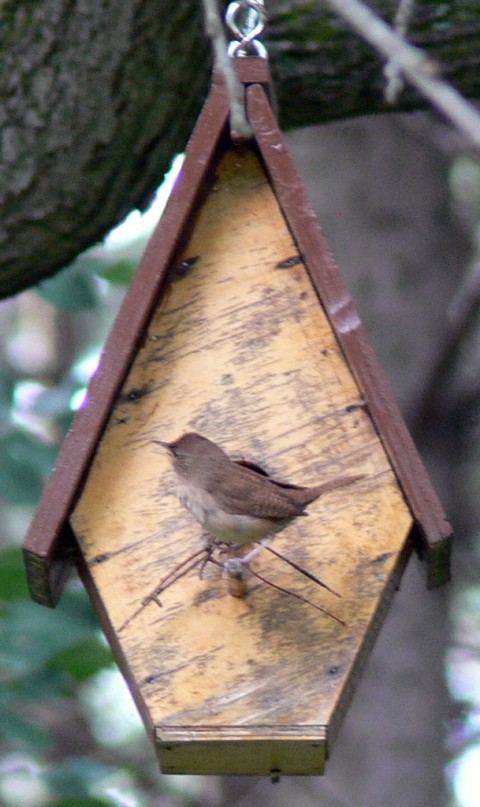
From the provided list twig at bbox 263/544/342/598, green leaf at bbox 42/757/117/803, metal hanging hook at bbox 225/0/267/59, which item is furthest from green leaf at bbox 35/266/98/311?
twig at bbox 263/544/342/598

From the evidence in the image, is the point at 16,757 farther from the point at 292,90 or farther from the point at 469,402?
the point at 292,90

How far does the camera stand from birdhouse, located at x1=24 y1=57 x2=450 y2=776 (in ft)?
5.76

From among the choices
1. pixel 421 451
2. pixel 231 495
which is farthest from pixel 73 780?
pixel 421 451

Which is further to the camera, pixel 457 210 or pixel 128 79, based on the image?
pixel 457 210

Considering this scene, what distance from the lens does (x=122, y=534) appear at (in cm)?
195

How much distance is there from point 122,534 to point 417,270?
7.33ft

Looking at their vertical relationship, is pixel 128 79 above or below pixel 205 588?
above

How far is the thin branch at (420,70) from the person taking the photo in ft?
2.89

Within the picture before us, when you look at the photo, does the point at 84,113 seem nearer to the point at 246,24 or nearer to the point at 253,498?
the point at 246,24

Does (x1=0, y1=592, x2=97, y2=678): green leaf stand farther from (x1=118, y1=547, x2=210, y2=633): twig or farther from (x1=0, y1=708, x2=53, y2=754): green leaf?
(x1=118, y1=547, x2=210, y2=633): twig

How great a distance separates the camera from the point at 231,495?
5.67 ft

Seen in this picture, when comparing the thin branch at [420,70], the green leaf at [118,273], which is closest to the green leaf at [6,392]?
the green leaf at [118,273]

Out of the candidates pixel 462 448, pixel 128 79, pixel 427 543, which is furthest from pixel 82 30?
pixel 462 448

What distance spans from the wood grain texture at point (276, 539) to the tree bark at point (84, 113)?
54 centimetres
